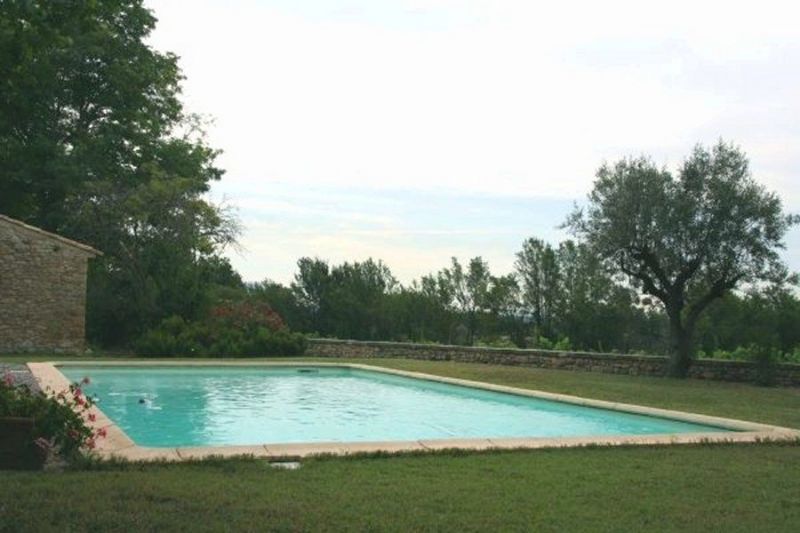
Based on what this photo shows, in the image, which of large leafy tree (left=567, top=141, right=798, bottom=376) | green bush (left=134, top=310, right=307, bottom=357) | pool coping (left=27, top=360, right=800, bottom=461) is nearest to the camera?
pool coping (left=27, top=360, right=800, bottom=461)

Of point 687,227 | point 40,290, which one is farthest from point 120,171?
point 687,227

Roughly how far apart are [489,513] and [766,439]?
5295 mm

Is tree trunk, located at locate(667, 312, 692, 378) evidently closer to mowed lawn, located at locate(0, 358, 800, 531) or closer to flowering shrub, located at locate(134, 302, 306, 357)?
mowed lawn, located at locate(0, 358, 800, 531)

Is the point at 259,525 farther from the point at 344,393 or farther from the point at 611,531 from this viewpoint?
the point at 344,393

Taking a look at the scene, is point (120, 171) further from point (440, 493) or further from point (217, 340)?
point (440, 493)

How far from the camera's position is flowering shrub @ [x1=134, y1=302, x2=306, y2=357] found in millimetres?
23094

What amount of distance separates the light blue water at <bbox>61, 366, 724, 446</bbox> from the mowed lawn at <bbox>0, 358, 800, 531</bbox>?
3521 millimetres

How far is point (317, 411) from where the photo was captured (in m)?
14.2

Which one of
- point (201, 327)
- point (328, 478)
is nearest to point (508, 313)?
point (201, 327)

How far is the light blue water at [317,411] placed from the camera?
1147cm

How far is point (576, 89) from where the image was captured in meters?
17.7

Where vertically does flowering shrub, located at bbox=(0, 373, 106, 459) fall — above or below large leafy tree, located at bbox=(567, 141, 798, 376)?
below

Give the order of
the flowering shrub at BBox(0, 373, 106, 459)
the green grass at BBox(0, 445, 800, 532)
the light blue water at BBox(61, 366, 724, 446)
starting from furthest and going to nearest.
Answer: the light blue water at BBox(61, 366, 724, 446), the flowering shrub at BBox(0, 373, 106, 459), the green grass at BBox(0, 445, 800, 532)

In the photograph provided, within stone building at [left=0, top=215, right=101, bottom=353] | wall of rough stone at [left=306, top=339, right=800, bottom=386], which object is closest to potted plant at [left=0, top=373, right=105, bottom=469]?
wall of rough stone at [left=306, top=339, right=800, bottom=386]
